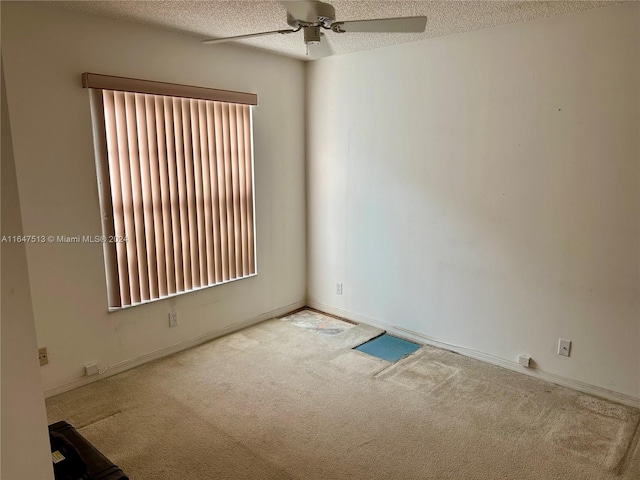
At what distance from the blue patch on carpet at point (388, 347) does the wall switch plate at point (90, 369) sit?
1.92 m

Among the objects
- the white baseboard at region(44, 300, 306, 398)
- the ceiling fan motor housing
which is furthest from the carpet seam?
the white baseboard at region(44, 300, 306, 398)

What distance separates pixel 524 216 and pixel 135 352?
→ 2955mm

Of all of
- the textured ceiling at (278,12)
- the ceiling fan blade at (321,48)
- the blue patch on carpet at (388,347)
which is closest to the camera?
the ceiling fan blade at (321,48)

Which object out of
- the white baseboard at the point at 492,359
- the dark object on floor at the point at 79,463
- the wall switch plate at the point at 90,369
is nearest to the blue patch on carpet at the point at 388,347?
the white baseboard at the point at 492,359

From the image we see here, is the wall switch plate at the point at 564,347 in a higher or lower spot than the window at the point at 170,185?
lower

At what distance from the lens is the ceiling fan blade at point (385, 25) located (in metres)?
2.08

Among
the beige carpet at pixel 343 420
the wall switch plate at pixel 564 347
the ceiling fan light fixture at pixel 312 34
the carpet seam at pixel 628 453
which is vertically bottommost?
the carpet seam at pixel 628 453

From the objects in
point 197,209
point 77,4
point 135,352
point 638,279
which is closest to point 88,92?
point 77,4

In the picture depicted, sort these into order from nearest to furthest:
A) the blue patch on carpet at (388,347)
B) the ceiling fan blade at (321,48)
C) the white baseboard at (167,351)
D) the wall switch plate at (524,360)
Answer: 1. the ceiling fan blade at (321,48)
2. the white baseboard at (167,351)
3. the wall switch plate at (524,360)
4. the blue patch on carpet at (388,347)

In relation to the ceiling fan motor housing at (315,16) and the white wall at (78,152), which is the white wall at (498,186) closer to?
the white wall at (78,152)

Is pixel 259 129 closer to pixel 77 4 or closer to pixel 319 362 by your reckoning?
pixel 77 4

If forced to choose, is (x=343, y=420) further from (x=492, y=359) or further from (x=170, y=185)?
(x=170, y=185)

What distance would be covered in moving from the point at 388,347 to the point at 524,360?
1018mm

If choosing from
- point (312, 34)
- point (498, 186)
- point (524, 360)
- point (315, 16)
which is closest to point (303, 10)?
point (315, 16)
